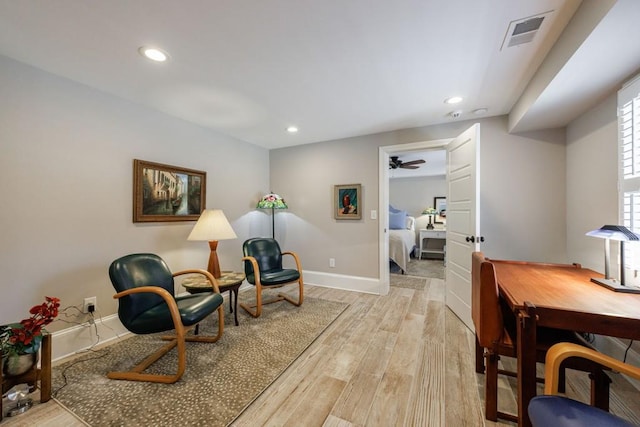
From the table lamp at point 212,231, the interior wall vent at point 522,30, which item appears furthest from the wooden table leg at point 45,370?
the interior wall vent at point 522,30

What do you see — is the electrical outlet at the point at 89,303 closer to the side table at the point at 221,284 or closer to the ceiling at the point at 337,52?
the side table at the point at 221,284

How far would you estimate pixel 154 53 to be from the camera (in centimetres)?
167

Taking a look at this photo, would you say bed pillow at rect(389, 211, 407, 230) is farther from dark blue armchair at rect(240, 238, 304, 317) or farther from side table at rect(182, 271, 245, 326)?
side table at rect(182, 271, 245, 326)

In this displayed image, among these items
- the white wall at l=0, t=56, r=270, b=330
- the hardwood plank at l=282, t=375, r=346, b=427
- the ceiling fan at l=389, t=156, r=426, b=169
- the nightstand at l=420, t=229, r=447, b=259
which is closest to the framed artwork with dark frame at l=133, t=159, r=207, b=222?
the white wall at l=0, t=56, r=270, b=330

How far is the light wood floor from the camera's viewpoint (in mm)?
1374

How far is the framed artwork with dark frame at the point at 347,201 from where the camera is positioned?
3.56 metres

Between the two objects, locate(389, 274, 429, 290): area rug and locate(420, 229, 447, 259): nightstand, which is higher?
locate(420, 229, 447, 259): nightstand

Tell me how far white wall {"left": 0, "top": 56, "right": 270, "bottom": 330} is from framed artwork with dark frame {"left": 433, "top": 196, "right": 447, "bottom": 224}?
6.02 metres

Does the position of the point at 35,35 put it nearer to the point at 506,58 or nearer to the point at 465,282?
the point at 506,58

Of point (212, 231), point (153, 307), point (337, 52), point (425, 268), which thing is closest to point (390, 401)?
point (153, 307)

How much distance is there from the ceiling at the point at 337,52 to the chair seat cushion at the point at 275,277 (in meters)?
1.88

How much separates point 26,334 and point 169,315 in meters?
0.71

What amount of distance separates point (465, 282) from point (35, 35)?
3.91 m

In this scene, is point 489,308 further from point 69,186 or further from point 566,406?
point 69,186
